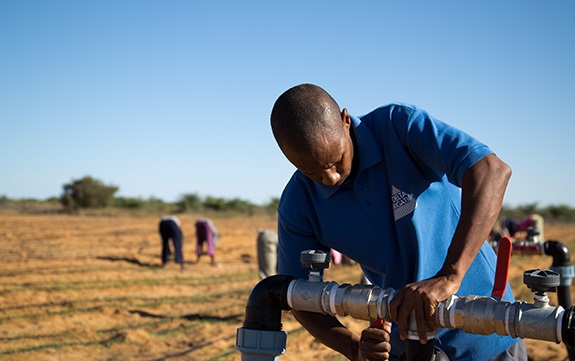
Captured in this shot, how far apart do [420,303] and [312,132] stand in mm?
611

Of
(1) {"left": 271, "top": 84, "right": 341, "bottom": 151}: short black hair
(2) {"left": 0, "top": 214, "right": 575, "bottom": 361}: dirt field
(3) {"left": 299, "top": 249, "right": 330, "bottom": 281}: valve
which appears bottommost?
(2) {"left": 0, "top": 214, "right": 575, "bottom": 361}: dirt field

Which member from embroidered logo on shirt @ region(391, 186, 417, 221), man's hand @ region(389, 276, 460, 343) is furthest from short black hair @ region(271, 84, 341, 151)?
man's hand @ region(389, 276, 460, 343)

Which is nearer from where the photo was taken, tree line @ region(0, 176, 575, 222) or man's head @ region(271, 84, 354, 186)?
man's head @ region(271, 84, 354, 186)

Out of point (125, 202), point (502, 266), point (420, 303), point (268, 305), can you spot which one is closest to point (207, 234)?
point (268, 305)

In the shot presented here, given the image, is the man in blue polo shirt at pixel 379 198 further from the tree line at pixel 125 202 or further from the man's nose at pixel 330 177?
the tree line at pixel 125 202

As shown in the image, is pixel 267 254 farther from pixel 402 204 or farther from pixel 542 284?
pixel 542 284

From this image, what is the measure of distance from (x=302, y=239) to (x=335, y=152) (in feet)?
1.41

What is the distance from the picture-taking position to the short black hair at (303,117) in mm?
1848

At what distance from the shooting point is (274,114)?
194cm

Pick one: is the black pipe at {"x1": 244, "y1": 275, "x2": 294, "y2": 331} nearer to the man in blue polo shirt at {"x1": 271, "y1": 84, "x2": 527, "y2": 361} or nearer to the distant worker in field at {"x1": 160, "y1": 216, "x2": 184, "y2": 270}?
the man in blue polo shirt at {"x1": 271, "y1": 84, "x2": 527, "y2": 361}

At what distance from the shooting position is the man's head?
185 centimetres

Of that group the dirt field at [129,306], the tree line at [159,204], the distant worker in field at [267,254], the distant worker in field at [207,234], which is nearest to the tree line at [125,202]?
the tree line at [159,204]

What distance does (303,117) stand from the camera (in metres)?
1.86

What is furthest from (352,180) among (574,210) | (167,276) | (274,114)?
(574,210)
